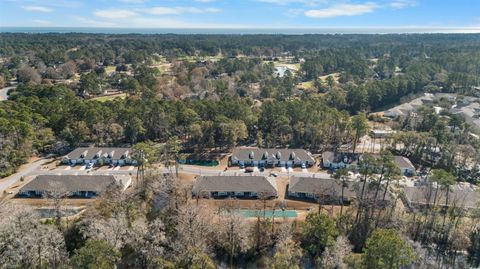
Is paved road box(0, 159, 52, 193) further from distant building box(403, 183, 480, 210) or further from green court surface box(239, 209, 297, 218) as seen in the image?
distant building box(403, 183, 480, 210)

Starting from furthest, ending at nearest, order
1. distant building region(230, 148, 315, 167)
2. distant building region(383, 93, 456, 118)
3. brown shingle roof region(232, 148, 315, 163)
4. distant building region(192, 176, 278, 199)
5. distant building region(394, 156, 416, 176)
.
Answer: distant building region(383, 93, 456, 118) < brown shingle roof region(232, 148, 315, 163) < distant building region(230, 148, 315, 167) < distant building region(394, 156, 416, 176) < distant building region(192, 176, 278, 199)

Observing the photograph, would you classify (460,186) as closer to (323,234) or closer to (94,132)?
(323,234)

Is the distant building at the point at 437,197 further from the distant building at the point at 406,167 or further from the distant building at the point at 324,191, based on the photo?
the distant building at the point at 406,167

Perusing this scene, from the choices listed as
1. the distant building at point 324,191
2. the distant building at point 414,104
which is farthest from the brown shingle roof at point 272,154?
the distant building at point 414,104

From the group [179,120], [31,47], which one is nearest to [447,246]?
[179,120]

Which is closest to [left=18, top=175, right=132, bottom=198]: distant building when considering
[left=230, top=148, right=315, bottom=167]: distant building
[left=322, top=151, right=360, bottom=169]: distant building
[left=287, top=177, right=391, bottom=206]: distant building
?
[left=230, top=148, right=315, bottom=167]: distant building

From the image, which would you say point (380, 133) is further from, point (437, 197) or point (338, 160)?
point (437, 197)
